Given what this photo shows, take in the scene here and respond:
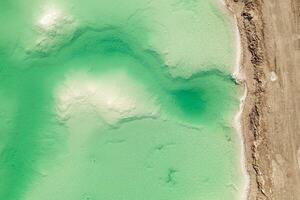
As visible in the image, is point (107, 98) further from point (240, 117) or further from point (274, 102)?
point (274, 102)

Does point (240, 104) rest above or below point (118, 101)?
above

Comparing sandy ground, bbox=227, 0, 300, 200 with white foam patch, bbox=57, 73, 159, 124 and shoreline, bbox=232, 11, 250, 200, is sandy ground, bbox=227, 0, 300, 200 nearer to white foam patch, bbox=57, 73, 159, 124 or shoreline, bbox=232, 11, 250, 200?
shoreline, bbox=232, 11, 250, 200

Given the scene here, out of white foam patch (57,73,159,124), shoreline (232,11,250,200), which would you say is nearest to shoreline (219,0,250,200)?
shoreline (232,11,250,200)

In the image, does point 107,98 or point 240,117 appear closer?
point 240,117

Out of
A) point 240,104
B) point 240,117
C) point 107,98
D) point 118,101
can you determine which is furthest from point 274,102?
point 107,98

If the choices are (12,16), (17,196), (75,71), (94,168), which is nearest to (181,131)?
(94,168)
